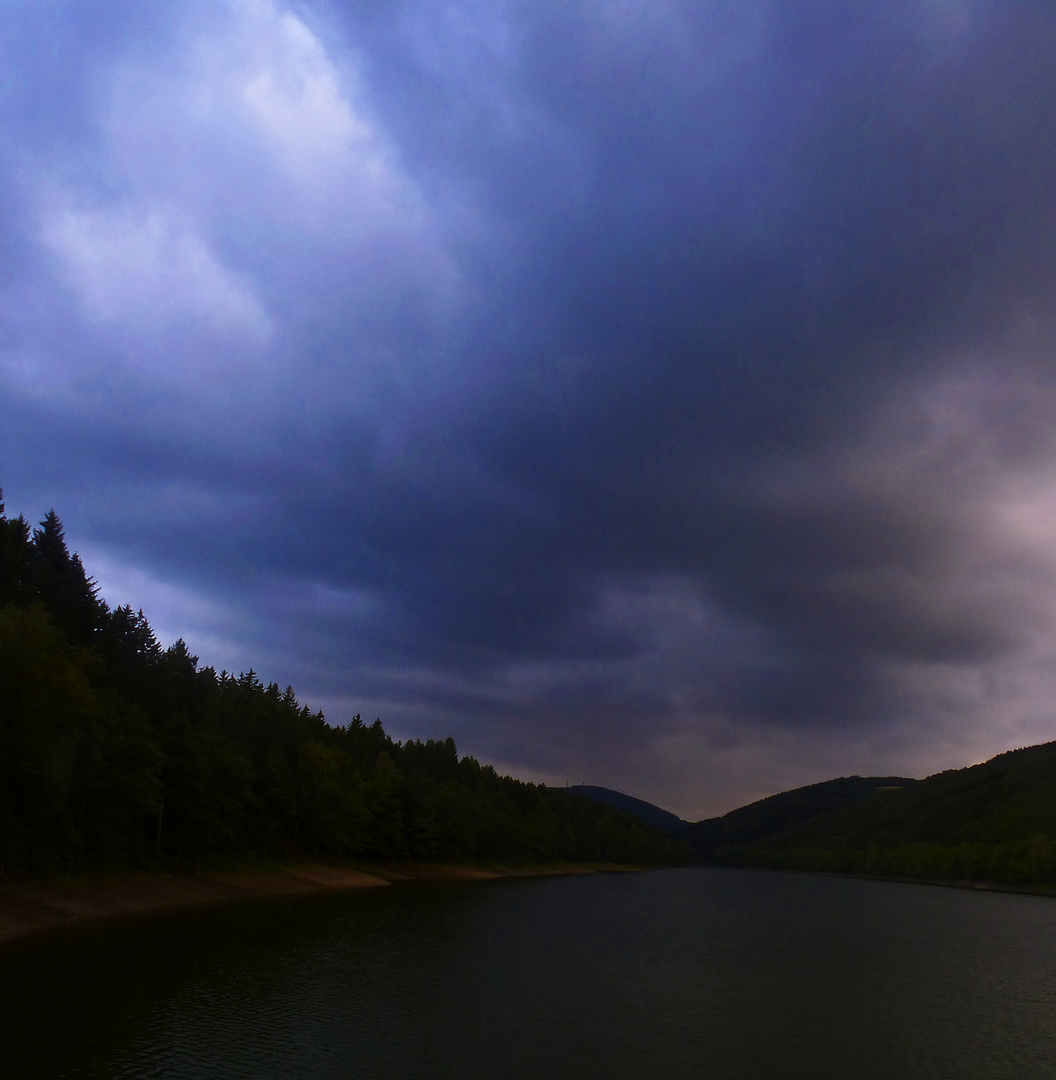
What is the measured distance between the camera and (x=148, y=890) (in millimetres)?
65438

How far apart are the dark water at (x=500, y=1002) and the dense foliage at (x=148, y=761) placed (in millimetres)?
9795

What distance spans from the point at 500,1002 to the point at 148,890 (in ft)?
139

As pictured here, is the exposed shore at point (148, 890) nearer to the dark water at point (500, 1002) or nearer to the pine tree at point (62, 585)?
the dark water at point (500, 1002)

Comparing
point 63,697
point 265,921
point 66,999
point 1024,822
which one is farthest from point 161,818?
point 1024,822

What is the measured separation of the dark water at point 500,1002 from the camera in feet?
84.7

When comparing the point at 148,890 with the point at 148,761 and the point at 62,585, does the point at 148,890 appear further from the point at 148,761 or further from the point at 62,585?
the point at 62,585

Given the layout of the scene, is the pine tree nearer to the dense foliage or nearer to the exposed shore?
the dense foliage

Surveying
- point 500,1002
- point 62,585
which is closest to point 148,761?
point 62,585

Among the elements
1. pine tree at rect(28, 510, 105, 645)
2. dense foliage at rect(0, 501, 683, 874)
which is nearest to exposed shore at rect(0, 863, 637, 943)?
dense foliage at rect(0, 501, 683, 874)

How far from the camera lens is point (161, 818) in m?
73.0

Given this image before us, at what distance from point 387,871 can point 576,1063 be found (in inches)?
3983

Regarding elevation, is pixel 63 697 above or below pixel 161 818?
above

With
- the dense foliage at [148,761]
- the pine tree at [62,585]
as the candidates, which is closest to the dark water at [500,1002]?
the dense foliage at [148,761]

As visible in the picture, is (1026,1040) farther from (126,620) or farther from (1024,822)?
(1024,822)
